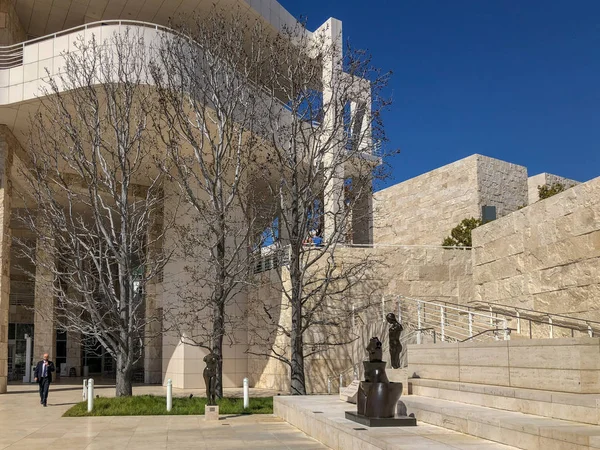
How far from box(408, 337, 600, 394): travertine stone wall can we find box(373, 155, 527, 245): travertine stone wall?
19243mm

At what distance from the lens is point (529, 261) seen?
765 inches

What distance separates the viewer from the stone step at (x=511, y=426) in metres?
7.56

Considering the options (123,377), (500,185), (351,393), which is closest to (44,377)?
(123,377)

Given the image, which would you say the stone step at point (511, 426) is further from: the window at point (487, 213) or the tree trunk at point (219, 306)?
the window at point (487, 213)

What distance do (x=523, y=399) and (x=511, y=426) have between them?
1755 mm

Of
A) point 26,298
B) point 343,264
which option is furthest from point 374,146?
point 26,298

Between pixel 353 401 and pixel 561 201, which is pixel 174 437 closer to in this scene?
pixel 353 401

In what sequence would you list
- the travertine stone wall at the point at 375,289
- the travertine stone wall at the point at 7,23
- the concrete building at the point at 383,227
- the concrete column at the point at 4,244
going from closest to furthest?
the concrete building at the point at 383,227
the concrete column at the point at 4,244
the travertine stone wall at the point at 375,289
the travertine stone wall at the point at 7,23

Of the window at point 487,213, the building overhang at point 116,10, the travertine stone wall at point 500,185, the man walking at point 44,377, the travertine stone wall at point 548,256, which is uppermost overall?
the building overhang at point 116,10

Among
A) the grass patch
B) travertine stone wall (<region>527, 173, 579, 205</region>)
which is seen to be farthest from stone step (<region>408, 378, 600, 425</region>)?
travertine stone wall (<region>527, 173, 579, 205</region>)

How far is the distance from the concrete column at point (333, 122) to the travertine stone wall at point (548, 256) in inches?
197

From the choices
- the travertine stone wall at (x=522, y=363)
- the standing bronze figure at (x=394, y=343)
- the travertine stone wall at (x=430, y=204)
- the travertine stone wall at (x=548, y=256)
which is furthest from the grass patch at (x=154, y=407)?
the travertine stone wall at (x=430, y=204)

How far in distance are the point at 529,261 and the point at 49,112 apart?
55.4 feet

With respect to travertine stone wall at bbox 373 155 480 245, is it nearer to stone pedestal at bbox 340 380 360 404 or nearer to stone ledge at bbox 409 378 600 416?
stone pedestal at bbox 340 380 360 404
